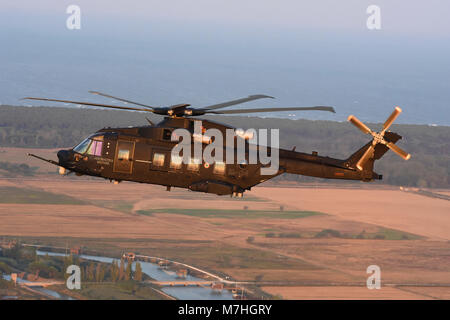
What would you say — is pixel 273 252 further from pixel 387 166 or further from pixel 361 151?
pixel 361 151

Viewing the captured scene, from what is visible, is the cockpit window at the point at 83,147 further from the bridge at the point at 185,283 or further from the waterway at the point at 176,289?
the bridge at the point at 185,283

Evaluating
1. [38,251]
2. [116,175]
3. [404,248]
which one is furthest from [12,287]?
[116,175]

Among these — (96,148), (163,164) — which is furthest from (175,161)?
(96,148)

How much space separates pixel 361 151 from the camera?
4356 cm

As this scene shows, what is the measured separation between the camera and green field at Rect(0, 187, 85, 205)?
494 ft

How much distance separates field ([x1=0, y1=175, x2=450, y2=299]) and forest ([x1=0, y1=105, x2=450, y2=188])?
5.57 m

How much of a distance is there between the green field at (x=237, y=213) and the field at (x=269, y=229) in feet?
0.61

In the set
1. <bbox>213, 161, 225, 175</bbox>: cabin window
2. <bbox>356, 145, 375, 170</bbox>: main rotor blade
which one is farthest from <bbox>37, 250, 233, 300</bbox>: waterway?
<bbox>213, 161, 225, 175</bbox>: cabin window

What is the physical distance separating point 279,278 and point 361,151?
76.7m

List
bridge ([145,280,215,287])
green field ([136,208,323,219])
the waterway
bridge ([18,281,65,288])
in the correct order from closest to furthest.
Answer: the waterway < bridge ([18,281,65,288]) < bridge ([145,280,215,287]) < green field ([136,208,323,219])

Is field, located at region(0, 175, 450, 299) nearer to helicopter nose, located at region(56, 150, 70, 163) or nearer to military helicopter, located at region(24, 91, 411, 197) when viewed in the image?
military helicopter, located at region(24, 91, 411, 197)

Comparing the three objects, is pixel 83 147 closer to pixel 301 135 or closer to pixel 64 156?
pixel 64 156

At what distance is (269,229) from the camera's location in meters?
143
